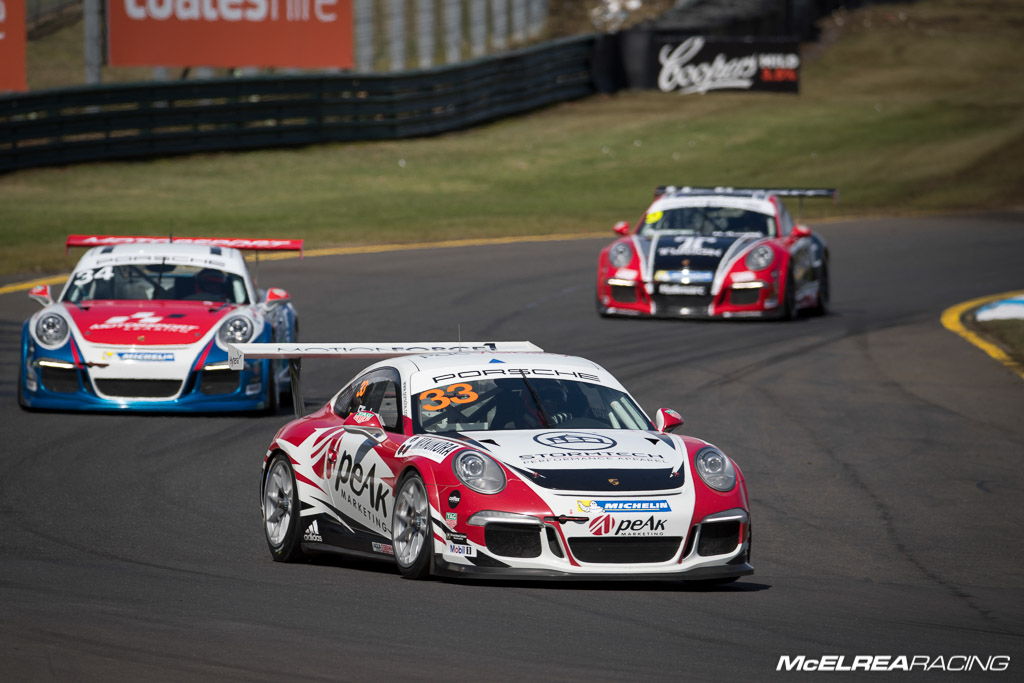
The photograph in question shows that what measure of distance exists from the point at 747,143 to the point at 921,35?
13545 millimetres

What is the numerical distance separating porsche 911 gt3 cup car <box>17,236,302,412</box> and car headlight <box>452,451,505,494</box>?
5.87 metres

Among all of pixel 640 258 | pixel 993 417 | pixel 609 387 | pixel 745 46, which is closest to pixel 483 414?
pixel 609 387

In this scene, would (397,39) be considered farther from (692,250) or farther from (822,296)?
(692,250)

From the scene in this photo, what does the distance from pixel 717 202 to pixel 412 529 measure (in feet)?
43.6

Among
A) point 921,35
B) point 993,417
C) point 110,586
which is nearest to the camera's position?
point 110,586

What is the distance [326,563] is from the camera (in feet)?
31.7

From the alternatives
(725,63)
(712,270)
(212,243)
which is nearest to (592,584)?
(212,243)

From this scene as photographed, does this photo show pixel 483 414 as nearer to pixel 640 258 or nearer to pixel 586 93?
pixel 640 258

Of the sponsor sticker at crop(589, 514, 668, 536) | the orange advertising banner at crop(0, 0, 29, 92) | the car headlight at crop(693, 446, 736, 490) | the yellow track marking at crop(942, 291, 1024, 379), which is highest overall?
the orange advertising banner at crop(0, 0, 29, 92)

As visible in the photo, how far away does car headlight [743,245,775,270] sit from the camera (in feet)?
66.8

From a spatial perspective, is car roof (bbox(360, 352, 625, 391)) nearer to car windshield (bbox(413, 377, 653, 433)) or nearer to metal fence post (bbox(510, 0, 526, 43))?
car windshield (bbox(413, 377, 653, 433))

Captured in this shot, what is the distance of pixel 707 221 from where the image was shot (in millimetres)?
21250
